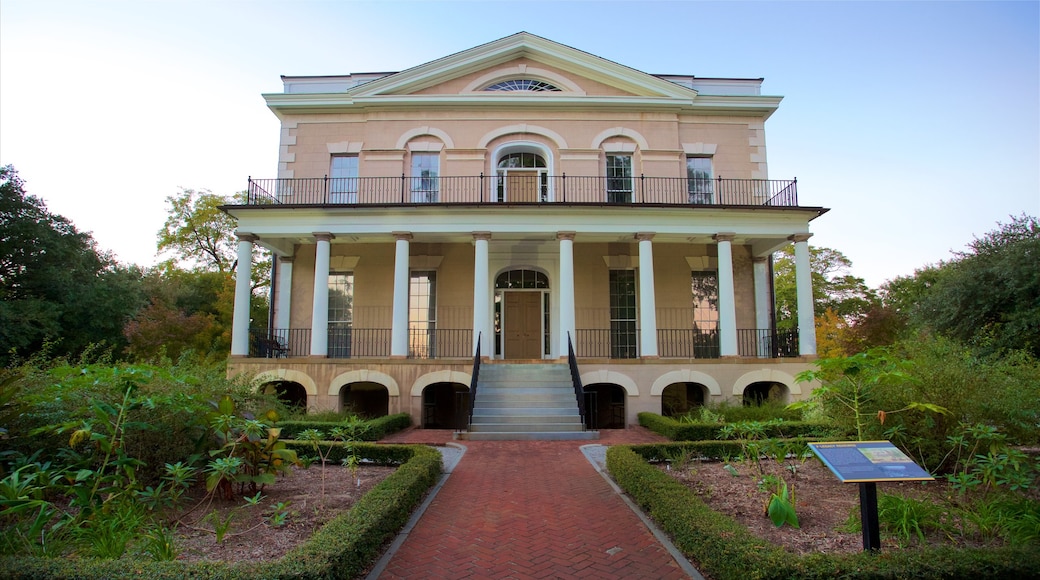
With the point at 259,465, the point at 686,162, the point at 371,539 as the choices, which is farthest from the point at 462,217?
the point at 371,539

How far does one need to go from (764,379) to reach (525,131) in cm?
1061

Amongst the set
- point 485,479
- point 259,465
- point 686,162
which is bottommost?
point 485,479

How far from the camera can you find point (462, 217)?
52.2ft

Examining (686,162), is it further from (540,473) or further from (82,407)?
(82,407)

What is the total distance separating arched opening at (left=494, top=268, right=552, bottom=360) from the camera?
18.1 metres

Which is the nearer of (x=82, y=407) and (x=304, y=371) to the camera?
(x=82, y=407)

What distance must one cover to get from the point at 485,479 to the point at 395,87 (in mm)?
14261

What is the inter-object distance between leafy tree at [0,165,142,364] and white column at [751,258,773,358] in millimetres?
25530

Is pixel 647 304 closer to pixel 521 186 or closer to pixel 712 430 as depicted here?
pixel 712 430

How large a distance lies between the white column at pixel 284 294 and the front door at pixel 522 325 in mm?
7061

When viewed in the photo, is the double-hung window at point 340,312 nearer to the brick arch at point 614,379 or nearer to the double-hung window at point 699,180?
the brick arch at point 614,379

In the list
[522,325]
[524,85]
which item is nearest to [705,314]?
[522,325]

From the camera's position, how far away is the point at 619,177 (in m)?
18.1

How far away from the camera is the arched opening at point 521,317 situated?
713 inches
